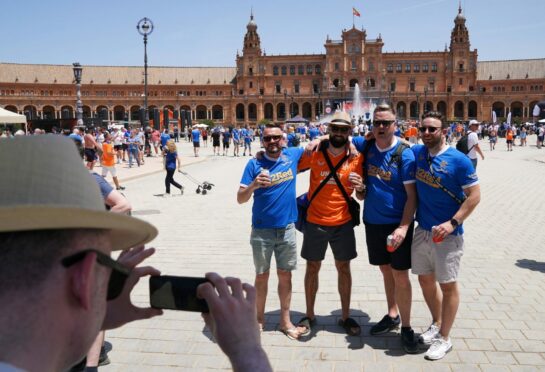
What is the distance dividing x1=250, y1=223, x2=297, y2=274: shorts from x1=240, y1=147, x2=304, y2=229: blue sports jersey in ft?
0.22

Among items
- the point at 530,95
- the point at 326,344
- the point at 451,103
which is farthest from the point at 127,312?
the point at 530,95

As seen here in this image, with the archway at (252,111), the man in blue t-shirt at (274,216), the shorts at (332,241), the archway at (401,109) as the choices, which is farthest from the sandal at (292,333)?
the archway at (252,111)

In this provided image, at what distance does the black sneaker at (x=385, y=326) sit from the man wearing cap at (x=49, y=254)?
376cm

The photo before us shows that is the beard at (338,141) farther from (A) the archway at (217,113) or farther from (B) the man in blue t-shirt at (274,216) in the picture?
(A) the archway at (217,113)

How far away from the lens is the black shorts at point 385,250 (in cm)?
423

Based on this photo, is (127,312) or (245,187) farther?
(245,187)

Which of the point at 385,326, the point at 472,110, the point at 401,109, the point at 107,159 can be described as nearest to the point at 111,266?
the point at 385,326

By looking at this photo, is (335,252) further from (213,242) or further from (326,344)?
(213,242)

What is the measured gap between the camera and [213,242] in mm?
7875

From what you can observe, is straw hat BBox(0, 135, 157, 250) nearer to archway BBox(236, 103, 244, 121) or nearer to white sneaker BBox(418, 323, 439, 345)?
white sneaker BBox(418, 323, 439, 345)

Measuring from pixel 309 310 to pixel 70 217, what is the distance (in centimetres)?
391

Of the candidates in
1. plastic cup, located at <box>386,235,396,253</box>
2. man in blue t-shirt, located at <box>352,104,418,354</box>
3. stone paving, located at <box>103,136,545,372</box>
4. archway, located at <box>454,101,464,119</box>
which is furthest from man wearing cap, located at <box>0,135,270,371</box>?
archway, located at <box>454,101,464,119</box>

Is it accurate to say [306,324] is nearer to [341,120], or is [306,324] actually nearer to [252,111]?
[341,120]

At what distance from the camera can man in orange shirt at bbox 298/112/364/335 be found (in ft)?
14.6
